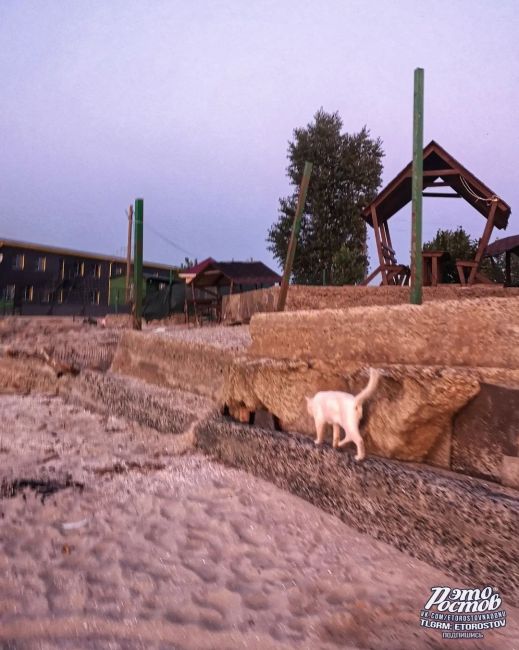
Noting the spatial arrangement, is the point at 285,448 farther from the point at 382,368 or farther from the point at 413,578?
the point at 413,578

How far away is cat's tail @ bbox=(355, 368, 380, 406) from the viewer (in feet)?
6.72

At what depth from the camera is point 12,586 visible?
5.09ft

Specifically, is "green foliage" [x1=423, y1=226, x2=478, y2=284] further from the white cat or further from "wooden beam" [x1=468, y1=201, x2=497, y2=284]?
the white cat

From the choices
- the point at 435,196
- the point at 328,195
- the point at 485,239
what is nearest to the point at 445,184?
the point at 435,196

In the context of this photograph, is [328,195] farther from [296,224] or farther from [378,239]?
[296,224]

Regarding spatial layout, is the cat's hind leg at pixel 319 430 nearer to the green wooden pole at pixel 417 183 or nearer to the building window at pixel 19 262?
the green wooden pole at pixel 417 183

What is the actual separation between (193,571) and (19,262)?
77.5 feet

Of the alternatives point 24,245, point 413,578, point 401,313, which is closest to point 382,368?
point 401,313

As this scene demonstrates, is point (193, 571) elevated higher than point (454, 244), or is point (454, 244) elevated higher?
point (454, 244)

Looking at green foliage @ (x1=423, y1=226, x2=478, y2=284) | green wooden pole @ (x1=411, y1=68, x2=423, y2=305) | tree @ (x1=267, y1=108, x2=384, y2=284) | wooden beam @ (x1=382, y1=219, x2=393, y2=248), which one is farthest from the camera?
tree @ (x1=267, y1=108, x2=384, y2=284)

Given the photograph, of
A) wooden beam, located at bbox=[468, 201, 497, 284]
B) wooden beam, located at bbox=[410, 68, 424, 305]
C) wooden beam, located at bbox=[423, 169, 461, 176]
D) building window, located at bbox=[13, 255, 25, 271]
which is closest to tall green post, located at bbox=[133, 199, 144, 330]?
wooden beam, located at bbox=[410, 68, 424, 305]

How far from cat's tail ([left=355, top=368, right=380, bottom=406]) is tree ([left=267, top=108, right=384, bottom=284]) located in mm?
15038

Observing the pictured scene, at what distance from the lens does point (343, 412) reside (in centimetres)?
212

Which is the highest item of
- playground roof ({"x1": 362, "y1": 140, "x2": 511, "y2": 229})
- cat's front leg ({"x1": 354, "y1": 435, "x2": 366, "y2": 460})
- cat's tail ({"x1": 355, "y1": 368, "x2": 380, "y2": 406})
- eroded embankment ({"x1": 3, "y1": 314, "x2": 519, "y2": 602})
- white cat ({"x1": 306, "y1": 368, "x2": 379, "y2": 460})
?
playground roof ({"x1": 362, "y1": 140, "x2": 511, "y2": 229})
